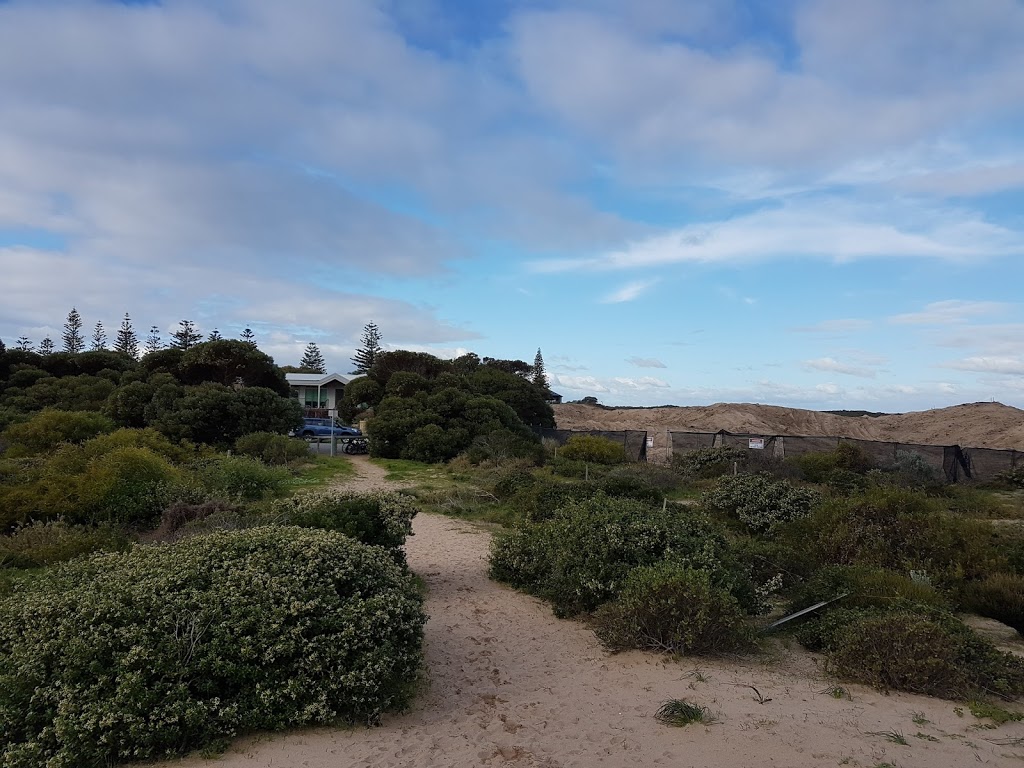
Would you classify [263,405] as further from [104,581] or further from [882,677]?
[882,677]

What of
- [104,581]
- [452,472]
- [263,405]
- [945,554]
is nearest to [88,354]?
[263,405]

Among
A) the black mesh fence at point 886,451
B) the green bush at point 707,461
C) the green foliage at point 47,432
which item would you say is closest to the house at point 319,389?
the green foliage at point 47,432

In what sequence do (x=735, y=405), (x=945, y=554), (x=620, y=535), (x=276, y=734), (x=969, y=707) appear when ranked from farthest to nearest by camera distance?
(x=735, y=405) → (x=945, y=554) → (x=620, y=535) → (x=969, y=707) → (x=276, y=734)

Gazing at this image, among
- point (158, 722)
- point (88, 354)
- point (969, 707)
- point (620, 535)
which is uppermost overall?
point (88, 354)

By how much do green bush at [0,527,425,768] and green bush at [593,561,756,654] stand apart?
6.82ft

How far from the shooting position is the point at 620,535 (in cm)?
754

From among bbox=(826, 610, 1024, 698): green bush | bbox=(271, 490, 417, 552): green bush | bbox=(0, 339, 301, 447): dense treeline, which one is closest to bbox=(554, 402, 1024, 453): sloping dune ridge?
bbox=(0, 339, 301, 447): dense treeline

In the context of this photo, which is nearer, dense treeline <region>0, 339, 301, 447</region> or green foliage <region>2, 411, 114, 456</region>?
green foliage <region>2, 411, 114, 456</region>

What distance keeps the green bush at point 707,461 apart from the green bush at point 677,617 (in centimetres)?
1428

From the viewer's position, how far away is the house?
47.3 m

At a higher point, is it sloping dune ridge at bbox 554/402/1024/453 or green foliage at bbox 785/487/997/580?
sloping dune ridge at bbox 554/402/1024/453

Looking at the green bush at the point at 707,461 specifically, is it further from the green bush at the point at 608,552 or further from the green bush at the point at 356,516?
the green bush at the point at 356,516

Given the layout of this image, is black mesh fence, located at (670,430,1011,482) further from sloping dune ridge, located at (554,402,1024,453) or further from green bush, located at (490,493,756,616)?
sloping dune ridge, located at (554,402,1024,453)

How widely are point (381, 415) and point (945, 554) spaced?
21376 millimetres
